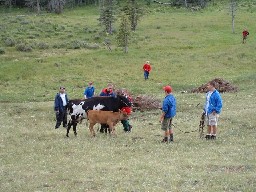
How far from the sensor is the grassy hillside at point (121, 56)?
1677 inches

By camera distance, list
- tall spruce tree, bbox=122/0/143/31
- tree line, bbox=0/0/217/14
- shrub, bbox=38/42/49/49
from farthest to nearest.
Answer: tree line, bbox=0/0/217/14 < tall spruce tree, bbox=122/0/143/31 < shrub, bbox=38/42/49/49

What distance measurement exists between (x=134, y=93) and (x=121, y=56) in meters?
17.5

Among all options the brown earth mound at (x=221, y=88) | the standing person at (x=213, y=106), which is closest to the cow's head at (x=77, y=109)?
the standing person at (x=213, y=106)

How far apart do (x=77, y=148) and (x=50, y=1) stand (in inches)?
3148

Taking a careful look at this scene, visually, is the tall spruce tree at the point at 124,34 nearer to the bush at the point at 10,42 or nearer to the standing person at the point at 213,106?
the bush at the point at 10,42

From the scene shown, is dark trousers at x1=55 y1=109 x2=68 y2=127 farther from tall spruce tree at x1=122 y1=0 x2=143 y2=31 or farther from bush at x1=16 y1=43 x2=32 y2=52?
tall spruce tree at x1=122 y1=0 x2=143 y2=31

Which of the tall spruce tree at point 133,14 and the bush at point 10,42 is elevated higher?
the tall spruce tree at point 133,14

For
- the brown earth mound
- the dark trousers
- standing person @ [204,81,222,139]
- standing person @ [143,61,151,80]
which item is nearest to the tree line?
standing person @ [143,61,151,80]

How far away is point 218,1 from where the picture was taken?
96.6 metres

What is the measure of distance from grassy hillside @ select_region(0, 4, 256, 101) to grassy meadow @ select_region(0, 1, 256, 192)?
0.31 feet

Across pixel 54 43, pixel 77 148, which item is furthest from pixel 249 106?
pixel 54 43

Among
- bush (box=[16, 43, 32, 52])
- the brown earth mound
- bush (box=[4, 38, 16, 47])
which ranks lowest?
the brown earth mound

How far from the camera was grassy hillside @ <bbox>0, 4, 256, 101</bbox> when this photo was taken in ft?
140

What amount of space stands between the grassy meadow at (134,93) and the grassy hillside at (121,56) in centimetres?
10
